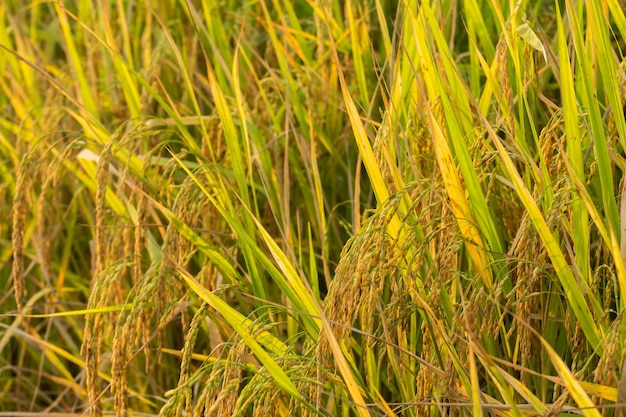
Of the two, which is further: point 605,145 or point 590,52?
point 590,52

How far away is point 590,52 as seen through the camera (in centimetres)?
142

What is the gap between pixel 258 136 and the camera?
1.80 meters

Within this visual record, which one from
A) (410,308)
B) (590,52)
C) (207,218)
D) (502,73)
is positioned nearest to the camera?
(410,308)

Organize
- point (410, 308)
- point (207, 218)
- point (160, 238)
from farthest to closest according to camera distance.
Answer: point (160, 238) → point (207, 218) → point (410, 308)

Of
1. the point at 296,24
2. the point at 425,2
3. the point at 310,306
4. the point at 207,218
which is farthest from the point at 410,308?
the point at 296,24

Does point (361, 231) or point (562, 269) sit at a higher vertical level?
point (361, 231)

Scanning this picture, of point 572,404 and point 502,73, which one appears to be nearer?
point 572,404

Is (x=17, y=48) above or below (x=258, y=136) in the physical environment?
above

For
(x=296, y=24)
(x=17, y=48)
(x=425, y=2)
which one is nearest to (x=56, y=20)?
(x=17, y=48)

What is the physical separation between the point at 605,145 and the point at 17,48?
1933mm

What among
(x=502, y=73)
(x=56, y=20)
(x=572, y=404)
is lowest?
(x=572, y=404)

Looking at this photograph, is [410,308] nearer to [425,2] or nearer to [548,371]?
[548,371]

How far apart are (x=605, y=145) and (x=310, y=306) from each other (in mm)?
463

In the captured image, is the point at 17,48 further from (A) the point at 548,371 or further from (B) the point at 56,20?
(A) the point at 548,371
